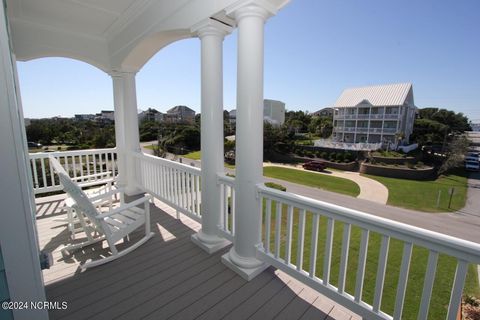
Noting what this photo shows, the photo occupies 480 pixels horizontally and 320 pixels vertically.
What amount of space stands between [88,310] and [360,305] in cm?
212

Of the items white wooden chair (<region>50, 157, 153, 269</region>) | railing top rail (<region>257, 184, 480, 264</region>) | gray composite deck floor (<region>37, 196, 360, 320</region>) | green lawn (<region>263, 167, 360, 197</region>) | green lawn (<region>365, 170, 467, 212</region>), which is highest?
railing top rail (<region>257, 184, 480, 264</region>)

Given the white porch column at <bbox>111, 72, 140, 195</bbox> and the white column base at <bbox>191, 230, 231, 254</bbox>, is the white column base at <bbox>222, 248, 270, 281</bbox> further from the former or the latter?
the white porch column at <bbox>111, 72, 140, 195</bbox>

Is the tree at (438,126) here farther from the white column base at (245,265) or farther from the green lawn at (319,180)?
the white column base at (245,265)

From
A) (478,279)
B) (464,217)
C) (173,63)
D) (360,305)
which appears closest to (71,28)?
(173,63)

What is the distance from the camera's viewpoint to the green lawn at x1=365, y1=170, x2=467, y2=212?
12656 millimetres

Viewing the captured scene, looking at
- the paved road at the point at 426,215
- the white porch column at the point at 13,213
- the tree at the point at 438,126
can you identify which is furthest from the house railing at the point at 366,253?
the tree at the point at 438,126

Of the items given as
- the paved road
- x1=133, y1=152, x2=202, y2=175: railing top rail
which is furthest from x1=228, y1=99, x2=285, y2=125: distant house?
x1=133, y1=152, x2=202, y2=175: railing top rail

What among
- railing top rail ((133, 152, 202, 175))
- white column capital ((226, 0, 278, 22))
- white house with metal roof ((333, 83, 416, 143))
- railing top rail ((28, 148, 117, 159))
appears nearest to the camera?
white column capital ((226, 0, 278, 22))

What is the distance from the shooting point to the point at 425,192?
15320mm

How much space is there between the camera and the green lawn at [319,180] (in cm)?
1481

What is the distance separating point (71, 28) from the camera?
3.76m

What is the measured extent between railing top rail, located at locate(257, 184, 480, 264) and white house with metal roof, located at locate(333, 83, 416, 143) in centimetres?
2990

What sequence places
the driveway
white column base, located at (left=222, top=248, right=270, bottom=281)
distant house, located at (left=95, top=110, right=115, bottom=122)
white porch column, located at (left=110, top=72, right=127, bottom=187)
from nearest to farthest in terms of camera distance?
white column base, located at (left=222, top=248, right=270, bottom=281), white porch column, located at (left=110, top=72, right=127, bottom=187), the driveway, distant house, located at (left=95, top=110, right=115, bottom=122)

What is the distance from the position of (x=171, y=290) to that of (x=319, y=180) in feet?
53.9
